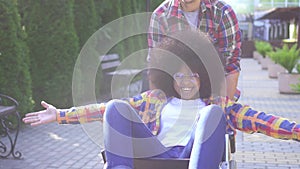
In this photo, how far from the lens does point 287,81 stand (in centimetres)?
1026

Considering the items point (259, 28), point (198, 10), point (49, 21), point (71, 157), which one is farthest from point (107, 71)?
point (259, 28)

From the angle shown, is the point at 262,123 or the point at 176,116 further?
the point at 176,116

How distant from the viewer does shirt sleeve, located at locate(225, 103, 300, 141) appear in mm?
2611

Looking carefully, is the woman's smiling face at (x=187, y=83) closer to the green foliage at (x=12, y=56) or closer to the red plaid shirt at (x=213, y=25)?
the red plaid shirt at (x=213, y=25)

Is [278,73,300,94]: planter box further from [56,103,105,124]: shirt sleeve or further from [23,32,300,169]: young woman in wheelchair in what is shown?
[56,103,105,124]: shirt sleeve

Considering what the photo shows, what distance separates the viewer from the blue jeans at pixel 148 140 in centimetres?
251

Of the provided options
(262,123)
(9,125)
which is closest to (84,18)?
(9,125)

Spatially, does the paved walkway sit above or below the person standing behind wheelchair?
below

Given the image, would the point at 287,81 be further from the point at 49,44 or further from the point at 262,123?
the point at 262,123

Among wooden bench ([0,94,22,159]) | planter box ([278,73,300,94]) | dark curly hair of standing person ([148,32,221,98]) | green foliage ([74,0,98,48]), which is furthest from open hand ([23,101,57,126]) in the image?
planter box ([278,73,300,94])

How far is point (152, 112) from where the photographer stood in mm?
2986

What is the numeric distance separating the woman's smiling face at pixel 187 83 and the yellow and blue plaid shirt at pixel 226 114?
0.11m

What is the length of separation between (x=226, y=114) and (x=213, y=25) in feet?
2.38

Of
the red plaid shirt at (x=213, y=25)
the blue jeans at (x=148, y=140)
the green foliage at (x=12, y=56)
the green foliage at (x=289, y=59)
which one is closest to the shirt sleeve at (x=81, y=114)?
the blue jeans at (x=148, y=140)
